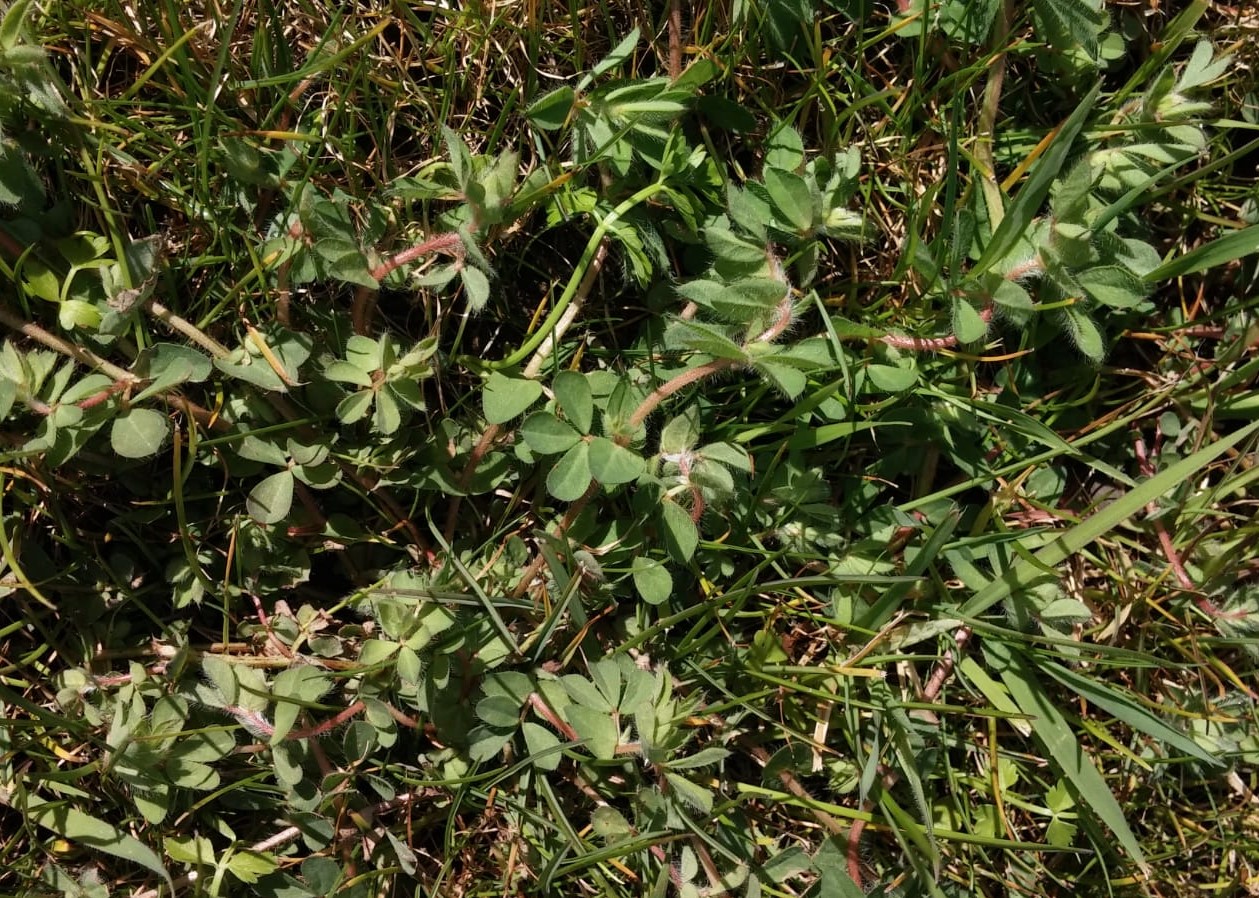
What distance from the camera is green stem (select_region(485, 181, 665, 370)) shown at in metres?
2.28

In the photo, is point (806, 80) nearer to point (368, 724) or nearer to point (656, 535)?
point (656, 535)

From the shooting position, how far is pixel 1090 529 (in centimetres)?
237

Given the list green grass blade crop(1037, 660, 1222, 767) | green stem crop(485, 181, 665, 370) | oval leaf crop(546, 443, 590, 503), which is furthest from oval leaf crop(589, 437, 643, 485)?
green grass blade crop(1037, 660, 1222, 767)

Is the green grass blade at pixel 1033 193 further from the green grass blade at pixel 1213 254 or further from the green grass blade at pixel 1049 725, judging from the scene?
the green grass blade at pixel 1049 725

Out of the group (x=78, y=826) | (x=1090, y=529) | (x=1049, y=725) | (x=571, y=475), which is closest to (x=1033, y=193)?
(x=1090, y=529)

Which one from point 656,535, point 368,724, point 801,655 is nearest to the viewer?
point 368,724

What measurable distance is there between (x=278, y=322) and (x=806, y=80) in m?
1.41

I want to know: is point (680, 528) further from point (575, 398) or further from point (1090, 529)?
point (1090, 529)

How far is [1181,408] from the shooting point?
8.61ft

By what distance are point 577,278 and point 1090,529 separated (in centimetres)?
134

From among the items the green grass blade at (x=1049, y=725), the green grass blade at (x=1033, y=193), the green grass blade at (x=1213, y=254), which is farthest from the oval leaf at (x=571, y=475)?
the green grass blade at (x=1213, y=254)

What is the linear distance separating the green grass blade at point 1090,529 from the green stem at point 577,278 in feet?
3.99

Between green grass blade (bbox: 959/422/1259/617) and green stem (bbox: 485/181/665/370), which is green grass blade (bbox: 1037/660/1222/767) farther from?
green stem (bbox: 485/181/665/370)

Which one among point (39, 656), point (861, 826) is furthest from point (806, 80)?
point (39, 656)
